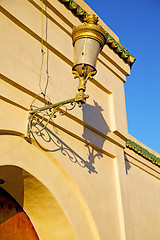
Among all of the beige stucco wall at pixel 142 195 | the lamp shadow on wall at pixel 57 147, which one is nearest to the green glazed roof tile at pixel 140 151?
the beige stucco wall at pixel 142 195

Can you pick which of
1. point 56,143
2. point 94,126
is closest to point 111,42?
point 94,126

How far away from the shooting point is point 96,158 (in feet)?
15.1

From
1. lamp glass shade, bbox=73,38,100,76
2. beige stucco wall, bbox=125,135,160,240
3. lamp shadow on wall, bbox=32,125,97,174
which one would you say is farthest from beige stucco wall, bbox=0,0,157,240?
beige stucco wall, bbox=125,135,160,240

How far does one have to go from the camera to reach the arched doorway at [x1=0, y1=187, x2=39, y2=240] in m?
Result: 3.75

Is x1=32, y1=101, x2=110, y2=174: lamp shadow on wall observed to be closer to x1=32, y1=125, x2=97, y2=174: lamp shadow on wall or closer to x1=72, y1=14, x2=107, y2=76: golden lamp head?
x1=32, y1=125, x2=97, y2=174: lamp shadow on wall

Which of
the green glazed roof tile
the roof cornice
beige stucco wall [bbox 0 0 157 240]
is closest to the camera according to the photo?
beige stucco wall [bbox 0 0 157 240]

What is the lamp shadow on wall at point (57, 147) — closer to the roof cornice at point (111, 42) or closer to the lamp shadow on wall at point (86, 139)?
the lamp shadow on wall at point (86, 139)

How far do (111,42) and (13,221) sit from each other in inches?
147

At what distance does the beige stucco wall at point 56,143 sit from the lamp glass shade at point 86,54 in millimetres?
752

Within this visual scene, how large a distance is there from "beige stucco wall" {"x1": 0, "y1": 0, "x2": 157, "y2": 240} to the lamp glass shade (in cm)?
75

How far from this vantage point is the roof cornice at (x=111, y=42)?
4.93 meters

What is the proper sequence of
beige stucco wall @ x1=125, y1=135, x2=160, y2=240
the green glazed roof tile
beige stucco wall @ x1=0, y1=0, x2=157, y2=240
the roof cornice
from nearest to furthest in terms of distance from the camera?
beige stucco wall @ x1=0, y1=0, x2=157, y2=240, the roof cornice, beige stucco wall @ x1=125, y1=135, x2=160, y2=240, the green glazed roof tile

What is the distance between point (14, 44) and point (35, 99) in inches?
29.8

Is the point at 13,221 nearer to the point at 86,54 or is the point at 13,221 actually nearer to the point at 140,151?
the point at 86,54
